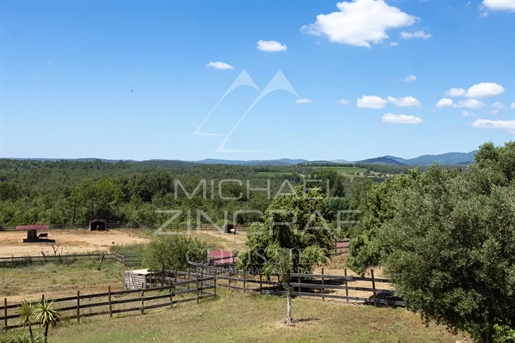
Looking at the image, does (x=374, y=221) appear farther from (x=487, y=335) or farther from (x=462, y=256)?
(x=462, y=256)

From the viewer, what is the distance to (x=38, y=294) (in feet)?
87.1

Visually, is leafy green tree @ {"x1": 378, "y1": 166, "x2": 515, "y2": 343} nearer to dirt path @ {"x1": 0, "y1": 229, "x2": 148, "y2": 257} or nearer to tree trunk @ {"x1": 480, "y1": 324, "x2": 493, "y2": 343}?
tree trunk @ {"x1": 480, "y1": 324, "x2": 493, "y2": 343}

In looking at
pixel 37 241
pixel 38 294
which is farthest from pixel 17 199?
pixel 38 294

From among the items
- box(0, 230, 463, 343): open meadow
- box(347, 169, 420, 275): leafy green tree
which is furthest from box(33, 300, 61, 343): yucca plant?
box(347, 169, 420, 275): leafy green tree

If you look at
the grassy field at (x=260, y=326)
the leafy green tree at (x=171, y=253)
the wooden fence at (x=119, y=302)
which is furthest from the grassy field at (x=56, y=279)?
the grassy field at (x=260, y=326)

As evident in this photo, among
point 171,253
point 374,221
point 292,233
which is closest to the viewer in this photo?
point 374,221

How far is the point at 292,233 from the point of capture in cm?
2211

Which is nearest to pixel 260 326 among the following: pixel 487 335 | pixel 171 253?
pixel 487 335

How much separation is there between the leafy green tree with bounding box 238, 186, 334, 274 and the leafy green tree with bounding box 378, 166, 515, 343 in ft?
39.2

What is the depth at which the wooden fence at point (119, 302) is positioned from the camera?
693 inches

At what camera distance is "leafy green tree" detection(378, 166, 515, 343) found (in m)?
8.59

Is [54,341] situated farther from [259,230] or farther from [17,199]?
[17,199]

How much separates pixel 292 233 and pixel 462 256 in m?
13.6

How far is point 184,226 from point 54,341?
5538 cm
